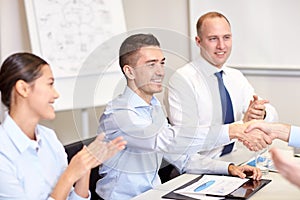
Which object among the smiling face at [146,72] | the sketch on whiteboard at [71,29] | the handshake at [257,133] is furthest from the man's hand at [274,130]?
the sketch on whiteboard at [71,29]

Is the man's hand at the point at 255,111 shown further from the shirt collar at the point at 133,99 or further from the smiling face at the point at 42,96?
the smiling face at the point at 42,96

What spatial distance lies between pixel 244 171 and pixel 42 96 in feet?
2.90

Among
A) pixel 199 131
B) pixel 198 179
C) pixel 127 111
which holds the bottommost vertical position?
pixel 198 179

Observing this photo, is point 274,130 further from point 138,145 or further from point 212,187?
point 138,145

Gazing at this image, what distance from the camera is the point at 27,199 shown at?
1.51 m

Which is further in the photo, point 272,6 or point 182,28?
point 182,28

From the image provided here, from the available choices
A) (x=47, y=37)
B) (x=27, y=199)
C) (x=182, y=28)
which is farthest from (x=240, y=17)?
(x=27, y=199)

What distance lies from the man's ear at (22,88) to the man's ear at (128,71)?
0.38 metres

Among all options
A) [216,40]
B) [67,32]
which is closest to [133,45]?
[216,40]

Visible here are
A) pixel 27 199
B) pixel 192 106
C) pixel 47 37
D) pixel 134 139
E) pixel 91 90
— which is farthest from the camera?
pixel 47 37

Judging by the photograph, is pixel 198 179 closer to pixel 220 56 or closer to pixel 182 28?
pixel 220 56

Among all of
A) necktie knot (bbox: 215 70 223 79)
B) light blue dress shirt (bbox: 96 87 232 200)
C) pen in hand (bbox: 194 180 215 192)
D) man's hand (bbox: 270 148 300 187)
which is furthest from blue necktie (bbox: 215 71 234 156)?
man's hand (bbox: 270 148 300 187)

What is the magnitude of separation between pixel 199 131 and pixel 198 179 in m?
0.19

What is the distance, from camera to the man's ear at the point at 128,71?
177 cm
